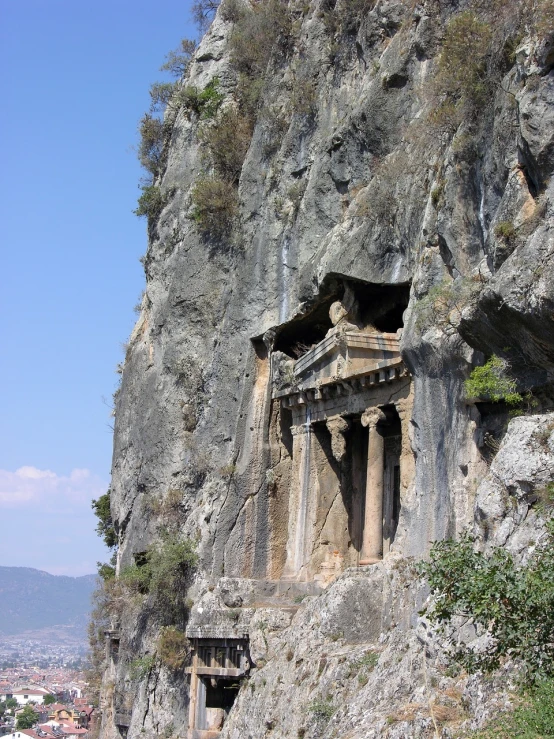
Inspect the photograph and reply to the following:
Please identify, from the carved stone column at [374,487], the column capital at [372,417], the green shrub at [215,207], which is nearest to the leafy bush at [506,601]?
the carved stone column at [374,487]

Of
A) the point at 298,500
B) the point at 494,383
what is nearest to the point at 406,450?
the point at 298,500

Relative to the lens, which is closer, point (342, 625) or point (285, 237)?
point (342, 625)

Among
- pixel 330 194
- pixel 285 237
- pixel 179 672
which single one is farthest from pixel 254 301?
pixel 179 672

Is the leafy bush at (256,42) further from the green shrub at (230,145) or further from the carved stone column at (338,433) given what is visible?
the carved stone column at (338,433)

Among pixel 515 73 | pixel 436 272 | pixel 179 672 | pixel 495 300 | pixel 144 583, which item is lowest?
pixel 179 672

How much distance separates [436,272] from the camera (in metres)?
17.0

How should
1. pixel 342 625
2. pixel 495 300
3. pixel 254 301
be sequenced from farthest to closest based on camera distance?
1. pixel 254 301
2. pixel 342 625
3. pixel 495 300

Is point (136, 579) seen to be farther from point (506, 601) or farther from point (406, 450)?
point (506, 601)

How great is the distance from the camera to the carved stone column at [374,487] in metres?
20.7

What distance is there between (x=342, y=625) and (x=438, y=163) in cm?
807

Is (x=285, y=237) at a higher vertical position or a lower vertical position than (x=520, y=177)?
higher

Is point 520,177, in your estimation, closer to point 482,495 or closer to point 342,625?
point 482,495

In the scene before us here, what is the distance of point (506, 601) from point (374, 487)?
11.5 m

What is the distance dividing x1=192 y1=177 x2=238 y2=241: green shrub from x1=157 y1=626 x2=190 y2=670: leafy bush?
9629 mm
